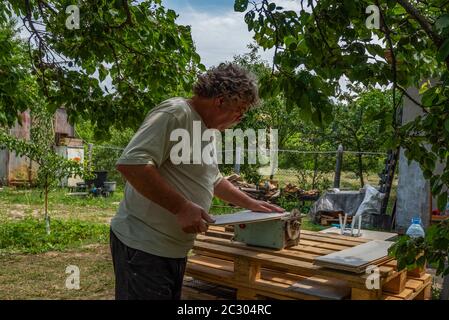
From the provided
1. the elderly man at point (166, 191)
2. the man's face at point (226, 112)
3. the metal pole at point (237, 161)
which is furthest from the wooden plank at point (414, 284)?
the metal pole at point (237, 161)

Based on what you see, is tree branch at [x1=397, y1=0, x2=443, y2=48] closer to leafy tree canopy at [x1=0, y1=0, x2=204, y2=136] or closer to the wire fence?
leafy tree canopy at [x1=0, y1=0, x2=204, y2=136]

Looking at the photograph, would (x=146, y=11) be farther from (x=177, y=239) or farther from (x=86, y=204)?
(x=86, y=204)

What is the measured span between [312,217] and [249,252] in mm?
5870

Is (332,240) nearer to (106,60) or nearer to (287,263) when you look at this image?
(287,263)

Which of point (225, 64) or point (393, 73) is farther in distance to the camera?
point (225, 64)

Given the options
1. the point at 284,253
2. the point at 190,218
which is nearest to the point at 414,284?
the point at 284,253

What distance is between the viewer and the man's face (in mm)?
2045

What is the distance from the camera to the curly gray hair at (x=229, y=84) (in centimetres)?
202

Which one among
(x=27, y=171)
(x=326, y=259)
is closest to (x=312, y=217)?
(x=326, y=259)

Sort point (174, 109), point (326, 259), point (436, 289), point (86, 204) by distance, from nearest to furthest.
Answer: point (174, 109) < point (326, 259) < point (436, 289) < point (86, 204)

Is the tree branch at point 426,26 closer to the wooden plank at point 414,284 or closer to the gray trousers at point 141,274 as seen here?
the gray trousers at point 141,274

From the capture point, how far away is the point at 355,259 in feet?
9.76

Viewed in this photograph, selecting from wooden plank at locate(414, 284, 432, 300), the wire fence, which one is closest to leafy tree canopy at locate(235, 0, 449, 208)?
wooden plank at locate(414, 284, 432, 300)

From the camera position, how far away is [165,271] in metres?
1.97
